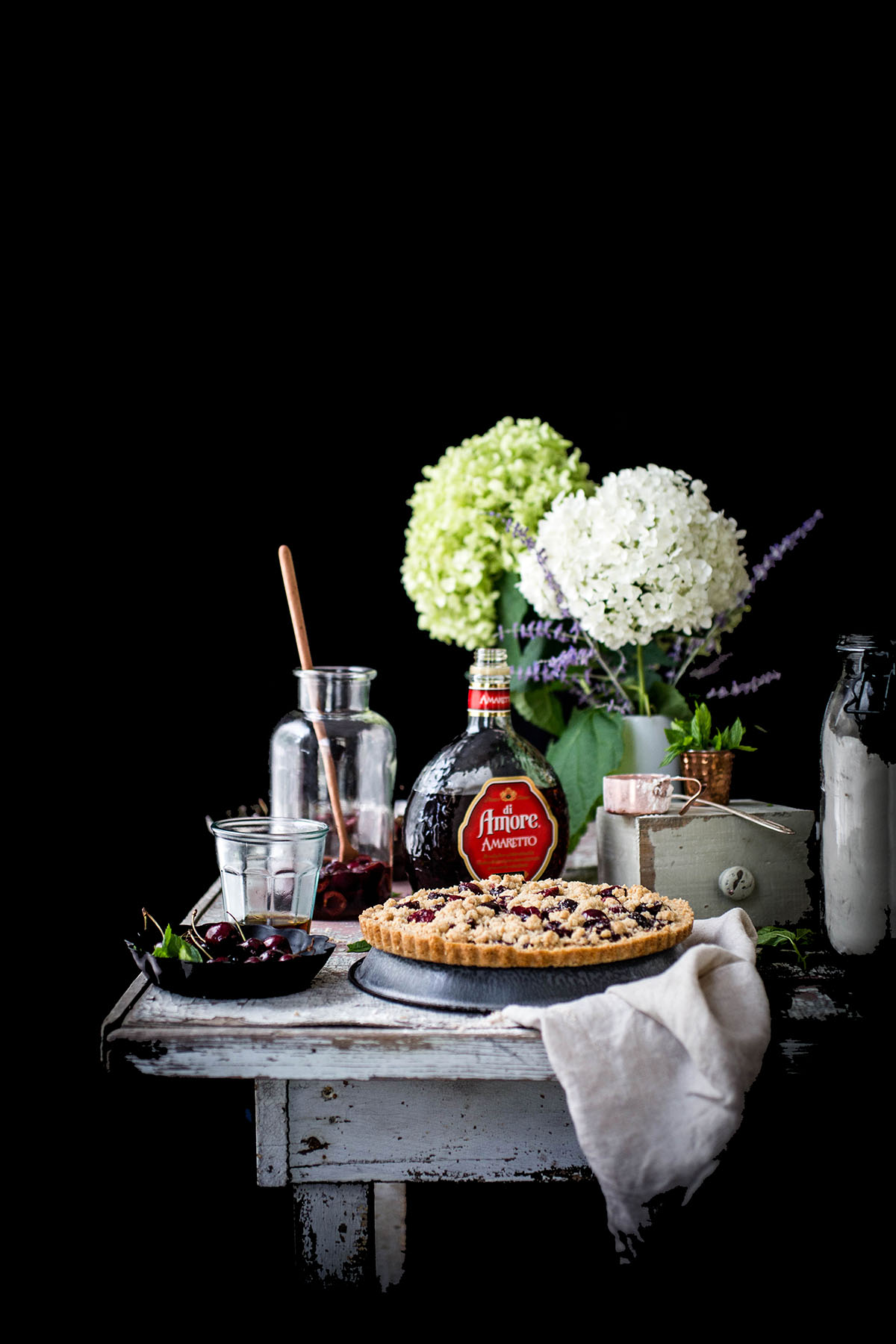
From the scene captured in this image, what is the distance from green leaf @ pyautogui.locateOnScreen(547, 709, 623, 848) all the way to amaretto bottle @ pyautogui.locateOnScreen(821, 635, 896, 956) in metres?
0.48

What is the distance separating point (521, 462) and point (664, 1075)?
4.74ft

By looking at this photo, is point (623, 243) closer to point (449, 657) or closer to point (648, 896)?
point (449, 657)

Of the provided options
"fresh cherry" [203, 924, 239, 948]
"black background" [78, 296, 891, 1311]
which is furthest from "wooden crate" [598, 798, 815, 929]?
"black background" [78, 296, 891, 1311]

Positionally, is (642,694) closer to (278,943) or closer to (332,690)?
(332,690)

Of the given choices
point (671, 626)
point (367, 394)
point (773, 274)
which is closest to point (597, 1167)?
point (671, 626)

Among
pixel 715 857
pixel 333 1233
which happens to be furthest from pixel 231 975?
pixel 715 857

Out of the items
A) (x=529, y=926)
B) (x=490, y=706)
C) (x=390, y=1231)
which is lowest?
(x=390, y=1231)

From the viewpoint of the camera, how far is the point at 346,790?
200 cm

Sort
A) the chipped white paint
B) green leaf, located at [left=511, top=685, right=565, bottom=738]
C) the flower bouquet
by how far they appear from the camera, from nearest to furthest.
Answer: the chipped white paint → the flower bouquet → green leaf, located at [left=511, top=685, right=565, bottom=738]

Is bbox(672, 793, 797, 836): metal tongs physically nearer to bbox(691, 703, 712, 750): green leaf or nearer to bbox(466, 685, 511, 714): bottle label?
bbox(691, 703, 712, 750): green leaf

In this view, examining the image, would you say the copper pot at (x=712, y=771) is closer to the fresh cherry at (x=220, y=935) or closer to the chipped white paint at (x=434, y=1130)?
the chipped white paint at (x=434, y=1130)

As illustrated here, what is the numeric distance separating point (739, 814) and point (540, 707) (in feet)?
2.12

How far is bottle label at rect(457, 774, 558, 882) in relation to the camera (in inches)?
70.8

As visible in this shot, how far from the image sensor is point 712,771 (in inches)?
70.6
